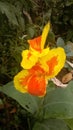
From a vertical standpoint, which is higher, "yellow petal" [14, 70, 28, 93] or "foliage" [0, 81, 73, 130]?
"yellow petal" [14, 70, 28, 93]

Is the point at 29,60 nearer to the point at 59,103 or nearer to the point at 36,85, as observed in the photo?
the point at 36,85

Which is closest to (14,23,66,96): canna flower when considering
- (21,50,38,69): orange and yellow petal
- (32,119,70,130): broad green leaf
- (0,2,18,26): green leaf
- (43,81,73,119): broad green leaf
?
(21,50,38,69): orange and yellow petal

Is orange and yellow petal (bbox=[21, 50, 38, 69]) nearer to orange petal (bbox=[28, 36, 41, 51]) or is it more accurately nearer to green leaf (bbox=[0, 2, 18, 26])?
orange petal (bbox=[28, 36, 41, 51])

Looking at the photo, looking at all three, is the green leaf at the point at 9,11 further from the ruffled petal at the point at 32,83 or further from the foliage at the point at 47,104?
the ruffled petal at the point at 32,83

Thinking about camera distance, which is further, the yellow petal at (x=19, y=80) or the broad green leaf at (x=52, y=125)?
the broad green leaf at (x=52, y=125)

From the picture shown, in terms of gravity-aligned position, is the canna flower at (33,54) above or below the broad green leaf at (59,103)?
above

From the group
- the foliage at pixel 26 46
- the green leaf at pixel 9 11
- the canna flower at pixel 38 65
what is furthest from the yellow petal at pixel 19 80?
the green leaf at pixel 9 11

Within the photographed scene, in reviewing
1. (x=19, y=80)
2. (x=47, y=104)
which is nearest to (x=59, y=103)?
(x=47, y=104)
